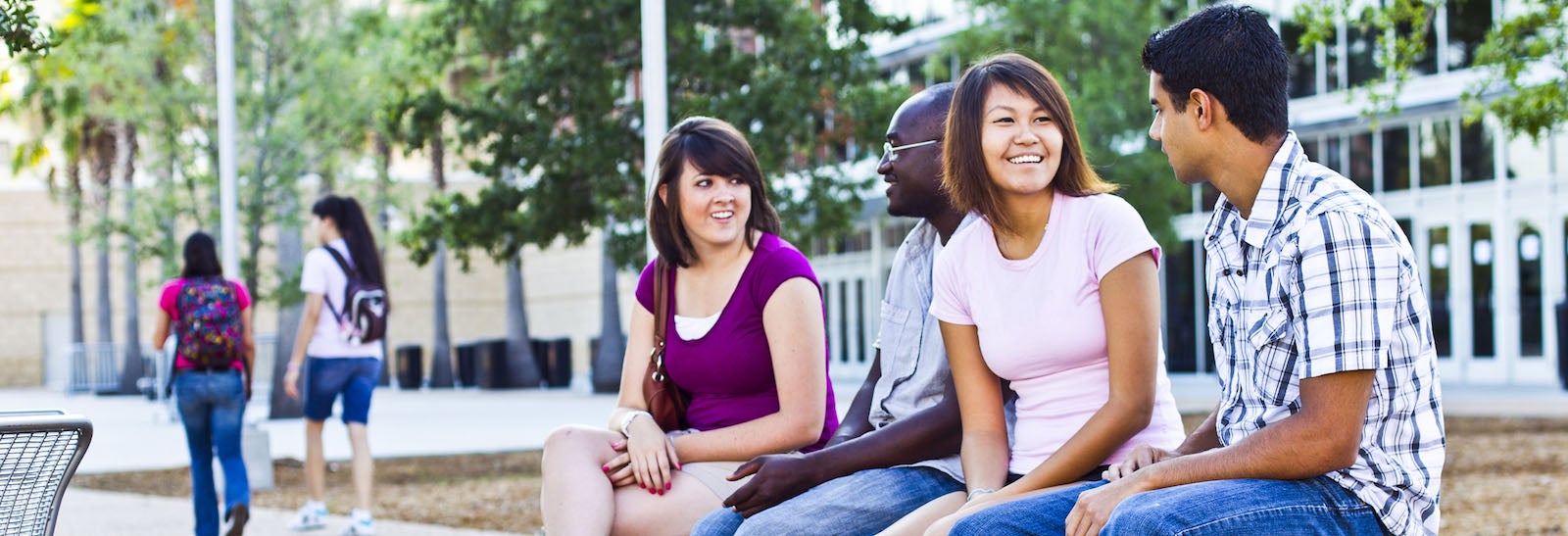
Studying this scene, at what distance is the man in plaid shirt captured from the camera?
2576mm

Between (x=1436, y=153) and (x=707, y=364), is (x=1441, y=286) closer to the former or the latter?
(x=1436, y=153)

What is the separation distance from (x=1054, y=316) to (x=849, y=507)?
0.59 meters

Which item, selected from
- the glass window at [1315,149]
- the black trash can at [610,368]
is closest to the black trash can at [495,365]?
the black trash can at [610,368]

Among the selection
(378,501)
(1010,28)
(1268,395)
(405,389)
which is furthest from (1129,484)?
(405,389)

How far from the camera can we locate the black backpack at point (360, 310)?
27.1ft

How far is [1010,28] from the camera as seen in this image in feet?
73.5

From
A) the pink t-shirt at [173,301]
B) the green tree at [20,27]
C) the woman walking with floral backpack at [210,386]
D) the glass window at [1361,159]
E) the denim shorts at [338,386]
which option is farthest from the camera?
the glass window at [1361,159]

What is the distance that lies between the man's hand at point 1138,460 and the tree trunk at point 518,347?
98.4ft

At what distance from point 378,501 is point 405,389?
2791 cm

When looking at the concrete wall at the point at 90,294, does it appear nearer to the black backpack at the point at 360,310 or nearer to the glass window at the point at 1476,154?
the glass window at the point at 1476,154

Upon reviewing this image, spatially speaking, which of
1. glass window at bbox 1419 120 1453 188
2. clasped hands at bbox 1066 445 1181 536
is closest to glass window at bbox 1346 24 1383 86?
glass window at bbox 1419 120 1453 188

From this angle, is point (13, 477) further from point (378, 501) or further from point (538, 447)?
point (538, 447)

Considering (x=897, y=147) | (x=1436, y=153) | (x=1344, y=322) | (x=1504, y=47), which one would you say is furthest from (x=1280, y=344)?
(x=1436, y=153)

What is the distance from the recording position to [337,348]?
830cm
